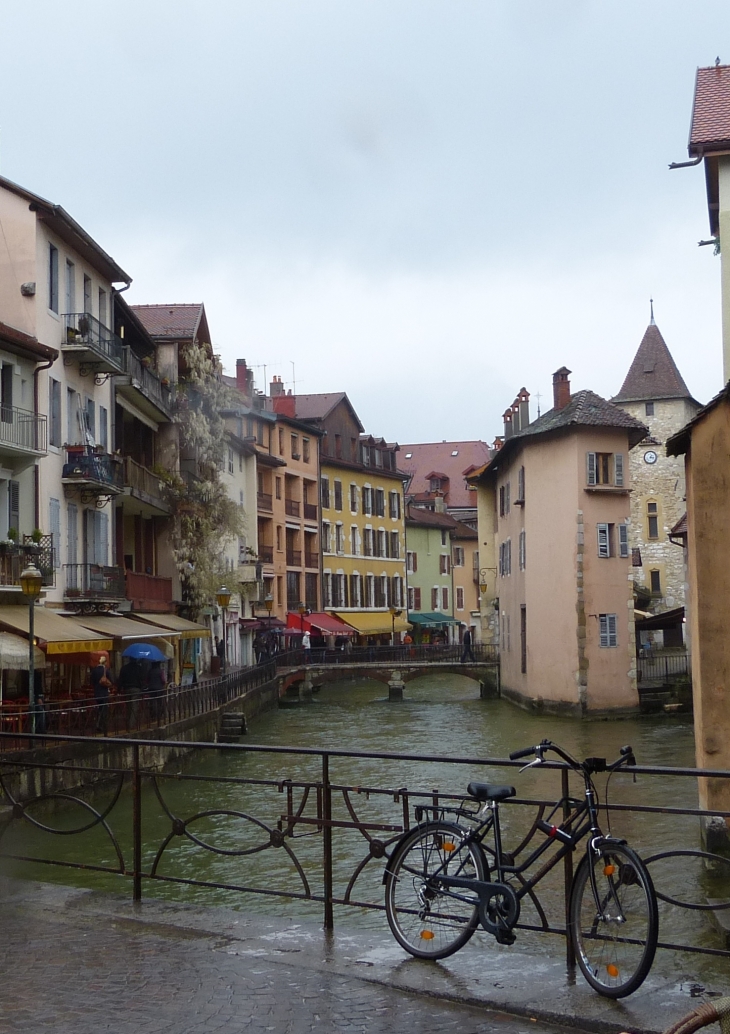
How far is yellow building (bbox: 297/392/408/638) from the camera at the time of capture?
2911 inches

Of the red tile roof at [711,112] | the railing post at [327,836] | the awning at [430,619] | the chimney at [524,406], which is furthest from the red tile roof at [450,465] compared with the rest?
the railing post at [327,836]

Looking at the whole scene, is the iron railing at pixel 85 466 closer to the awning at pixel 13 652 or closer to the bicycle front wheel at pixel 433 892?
the awning at pixel 13 652

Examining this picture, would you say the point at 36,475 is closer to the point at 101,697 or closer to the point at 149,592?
the point at 101,697

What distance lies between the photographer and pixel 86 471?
1224 inches

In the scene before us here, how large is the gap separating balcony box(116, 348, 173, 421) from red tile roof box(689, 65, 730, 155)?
1869 cm

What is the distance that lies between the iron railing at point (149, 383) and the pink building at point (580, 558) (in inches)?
491

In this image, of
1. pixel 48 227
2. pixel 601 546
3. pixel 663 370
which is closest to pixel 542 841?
pixel 48 227

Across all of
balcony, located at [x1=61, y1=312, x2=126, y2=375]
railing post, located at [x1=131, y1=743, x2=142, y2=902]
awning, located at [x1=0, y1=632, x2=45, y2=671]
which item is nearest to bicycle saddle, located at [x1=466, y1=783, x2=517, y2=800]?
railing post, located at [x1=131, y1=743, x2=142, y2=902]

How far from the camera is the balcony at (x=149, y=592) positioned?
36750 mm

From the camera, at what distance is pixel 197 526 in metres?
43.9

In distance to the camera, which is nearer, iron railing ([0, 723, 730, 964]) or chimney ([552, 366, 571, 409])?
iron railing ([0, 723, 730, 964])

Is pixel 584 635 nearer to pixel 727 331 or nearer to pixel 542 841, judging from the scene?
pixel 727 331

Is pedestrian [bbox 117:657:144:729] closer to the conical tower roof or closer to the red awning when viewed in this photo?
the red awning

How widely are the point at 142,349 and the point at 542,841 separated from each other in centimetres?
3804
